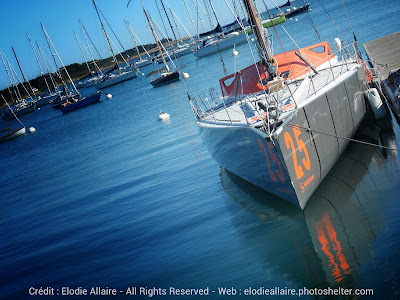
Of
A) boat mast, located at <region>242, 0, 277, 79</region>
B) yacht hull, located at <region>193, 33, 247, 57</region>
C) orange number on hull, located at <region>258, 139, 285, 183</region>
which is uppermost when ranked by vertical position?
yacht hull, located at <region>193, 33, 247, 57</region>

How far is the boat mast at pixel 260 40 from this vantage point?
1138 cm

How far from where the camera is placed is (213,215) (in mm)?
10906

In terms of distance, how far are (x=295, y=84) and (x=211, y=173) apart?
14.3ft

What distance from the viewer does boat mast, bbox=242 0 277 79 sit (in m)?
11.4

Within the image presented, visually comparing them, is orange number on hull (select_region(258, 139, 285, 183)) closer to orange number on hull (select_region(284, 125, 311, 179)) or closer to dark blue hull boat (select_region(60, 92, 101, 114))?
orange number on hull (select_region(284, 125, 311, 179))

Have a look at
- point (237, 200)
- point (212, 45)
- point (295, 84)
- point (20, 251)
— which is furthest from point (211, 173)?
point (212, 45)

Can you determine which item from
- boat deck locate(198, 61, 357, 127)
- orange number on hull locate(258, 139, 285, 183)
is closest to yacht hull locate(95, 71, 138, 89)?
boat deck locate(198, 61, 357, 127)

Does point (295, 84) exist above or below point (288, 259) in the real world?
above

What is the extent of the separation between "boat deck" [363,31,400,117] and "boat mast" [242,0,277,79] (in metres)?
3.61

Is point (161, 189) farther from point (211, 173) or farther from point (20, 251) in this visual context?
point (20, 251)

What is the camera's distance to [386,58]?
57.4 feet

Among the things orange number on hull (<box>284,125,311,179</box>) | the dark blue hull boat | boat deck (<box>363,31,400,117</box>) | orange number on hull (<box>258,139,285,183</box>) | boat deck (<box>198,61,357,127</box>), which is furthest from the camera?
the dark blue hull boat

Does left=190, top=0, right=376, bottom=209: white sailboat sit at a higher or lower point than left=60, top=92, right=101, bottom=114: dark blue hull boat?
lower

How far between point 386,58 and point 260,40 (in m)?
8.45
